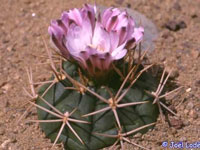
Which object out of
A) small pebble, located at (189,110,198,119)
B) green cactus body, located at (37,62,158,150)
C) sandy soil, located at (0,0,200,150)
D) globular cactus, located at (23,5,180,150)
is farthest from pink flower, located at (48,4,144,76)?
small pebble, located at (189,110,198,119)

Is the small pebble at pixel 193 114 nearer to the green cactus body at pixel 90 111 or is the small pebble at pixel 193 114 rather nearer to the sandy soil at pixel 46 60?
the sandy soil at pixel 46 60

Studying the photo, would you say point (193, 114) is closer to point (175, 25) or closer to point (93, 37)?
point (93, 37)

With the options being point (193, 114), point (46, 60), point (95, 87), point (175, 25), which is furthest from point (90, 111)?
point (175, 25)

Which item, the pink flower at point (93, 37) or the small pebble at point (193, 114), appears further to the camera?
the small pebble at point (193, 114)

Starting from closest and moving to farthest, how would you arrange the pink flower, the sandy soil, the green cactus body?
1. the pink flower
2. the green cactus body
3. the sandy soil

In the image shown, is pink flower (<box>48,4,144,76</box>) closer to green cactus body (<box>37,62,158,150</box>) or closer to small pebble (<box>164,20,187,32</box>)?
green cactus body (<box>37,62,158,150</box>)

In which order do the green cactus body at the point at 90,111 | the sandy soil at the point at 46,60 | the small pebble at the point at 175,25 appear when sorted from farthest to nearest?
the small pebble at the point at 175,25
the sandy soil at the point at 46,60
the green cactus body at the point at 90,111

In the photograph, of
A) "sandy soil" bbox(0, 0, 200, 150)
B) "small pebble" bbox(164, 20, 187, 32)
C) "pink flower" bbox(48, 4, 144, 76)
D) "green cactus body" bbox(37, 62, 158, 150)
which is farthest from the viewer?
"small pebble" bbox(164, 20, 187, 32)

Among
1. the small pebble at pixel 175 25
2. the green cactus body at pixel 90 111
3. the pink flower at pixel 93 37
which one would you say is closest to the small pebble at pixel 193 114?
the green cactus body at pixel 90 111
